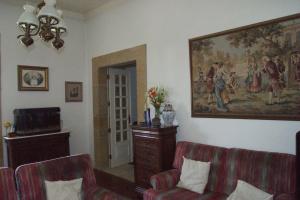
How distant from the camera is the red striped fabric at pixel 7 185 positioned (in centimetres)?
229

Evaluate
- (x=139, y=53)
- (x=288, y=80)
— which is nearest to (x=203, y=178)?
(x=288, y=80)

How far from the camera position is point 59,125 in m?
4.96

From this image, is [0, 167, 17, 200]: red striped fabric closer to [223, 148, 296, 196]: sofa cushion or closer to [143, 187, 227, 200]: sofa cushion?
[143, 187, 227, 200]: sofa cushion

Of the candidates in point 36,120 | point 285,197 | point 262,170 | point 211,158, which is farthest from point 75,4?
point 285,197

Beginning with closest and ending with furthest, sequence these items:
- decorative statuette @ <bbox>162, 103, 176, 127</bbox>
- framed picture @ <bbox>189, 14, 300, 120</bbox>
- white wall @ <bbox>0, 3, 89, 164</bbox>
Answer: framed picture @ <bbox>189, 14, 300, 120</bbox>
decorative statuette @ <bbox>162, 103, 176, 127</bbox>
white wall @ <bbox>0, 3, 89, 164</bbox>

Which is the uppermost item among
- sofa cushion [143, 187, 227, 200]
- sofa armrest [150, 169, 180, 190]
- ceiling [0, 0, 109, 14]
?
ceiling [0, 0, 109, 14]

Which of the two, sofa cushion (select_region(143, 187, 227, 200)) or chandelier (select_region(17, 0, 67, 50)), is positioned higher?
chandelier (select_region(17, 0, 67, 50))

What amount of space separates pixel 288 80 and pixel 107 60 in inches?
135

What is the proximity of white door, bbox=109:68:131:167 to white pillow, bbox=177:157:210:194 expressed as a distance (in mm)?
2862

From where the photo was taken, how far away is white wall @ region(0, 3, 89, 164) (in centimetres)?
461

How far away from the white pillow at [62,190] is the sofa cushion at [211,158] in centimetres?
134

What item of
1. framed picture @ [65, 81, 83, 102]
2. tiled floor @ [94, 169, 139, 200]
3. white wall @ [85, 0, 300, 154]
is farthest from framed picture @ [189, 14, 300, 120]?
framed picture @ [65, 81, 83, 102]

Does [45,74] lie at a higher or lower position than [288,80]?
higher

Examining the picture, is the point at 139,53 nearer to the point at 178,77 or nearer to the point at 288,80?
the point at 178,77
